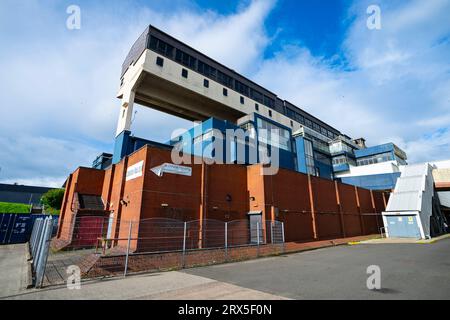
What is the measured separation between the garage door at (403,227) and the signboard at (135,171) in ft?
84.3

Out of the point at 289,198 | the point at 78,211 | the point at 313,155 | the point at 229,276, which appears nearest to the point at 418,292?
the point at 229,276

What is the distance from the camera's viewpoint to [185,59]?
2955 centimetres

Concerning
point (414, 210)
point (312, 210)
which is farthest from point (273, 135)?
point (414, 210)

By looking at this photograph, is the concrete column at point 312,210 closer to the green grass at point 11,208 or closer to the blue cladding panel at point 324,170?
the blue cladding panel at point 324,170

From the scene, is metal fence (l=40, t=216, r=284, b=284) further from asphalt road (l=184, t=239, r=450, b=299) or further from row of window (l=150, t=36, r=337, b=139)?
row of window (l=150, t=36, r=337, b=139)

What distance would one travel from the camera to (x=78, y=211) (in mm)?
17062

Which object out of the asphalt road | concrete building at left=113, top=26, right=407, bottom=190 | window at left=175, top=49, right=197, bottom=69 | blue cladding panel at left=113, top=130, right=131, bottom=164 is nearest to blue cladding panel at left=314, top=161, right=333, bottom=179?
concrete building at left=113, top=26, right=407, bottom=190

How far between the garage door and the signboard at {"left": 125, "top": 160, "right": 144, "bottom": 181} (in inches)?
1011

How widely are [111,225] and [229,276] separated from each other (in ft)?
41.1

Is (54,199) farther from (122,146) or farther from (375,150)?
(375,150)

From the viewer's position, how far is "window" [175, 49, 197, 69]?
28916 millimetres

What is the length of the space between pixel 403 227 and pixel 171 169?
24.1m

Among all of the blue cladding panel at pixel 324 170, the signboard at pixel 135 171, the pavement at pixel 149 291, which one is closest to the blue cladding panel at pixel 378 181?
the blue cladding panel at pixel 324 170

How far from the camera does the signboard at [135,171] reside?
589 inches
